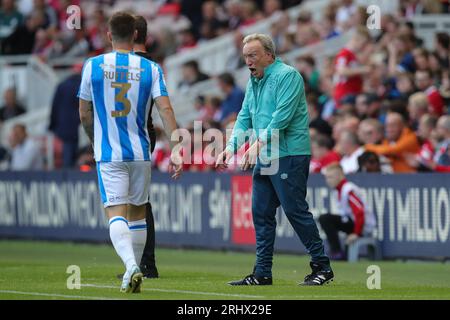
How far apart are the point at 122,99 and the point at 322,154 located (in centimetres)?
853

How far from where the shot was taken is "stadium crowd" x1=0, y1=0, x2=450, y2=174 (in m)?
19.1

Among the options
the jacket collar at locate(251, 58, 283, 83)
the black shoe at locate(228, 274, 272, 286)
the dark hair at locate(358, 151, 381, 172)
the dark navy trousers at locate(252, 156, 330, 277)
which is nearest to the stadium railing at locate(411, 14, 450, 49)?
the dark hair at locate(358, 151, 381, 172)

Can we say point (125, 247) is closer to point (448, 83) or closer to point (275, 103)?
point (275, 103)

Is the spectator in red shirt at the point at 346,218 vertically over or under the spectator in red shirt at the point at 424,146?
under

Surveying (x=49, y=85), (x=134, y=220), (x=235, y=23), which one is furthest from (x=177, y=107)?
(x=134, y=220)

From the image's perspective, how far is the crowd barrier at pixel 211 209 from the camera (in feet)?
57.2

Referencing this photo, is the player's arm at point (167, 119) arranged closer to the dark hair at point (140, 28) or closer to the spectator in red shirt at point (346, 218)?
the dark hair at point (140, 28)

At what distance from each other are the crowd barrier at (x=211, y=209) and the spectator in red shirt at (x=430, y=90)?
2.45 metres

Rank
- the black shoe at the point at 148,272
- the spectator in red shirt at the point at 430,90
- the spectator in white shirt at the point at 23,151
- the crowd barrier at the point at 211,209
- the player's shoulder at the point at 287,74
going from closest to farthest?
the player's shoulder at the point at 287,74, the black shoe at the point at 148,272, the crowd barrier at the point at 211,209, the spectator in red shirt at the point at 430,90, the spectator in white shirt at the point at 23,151

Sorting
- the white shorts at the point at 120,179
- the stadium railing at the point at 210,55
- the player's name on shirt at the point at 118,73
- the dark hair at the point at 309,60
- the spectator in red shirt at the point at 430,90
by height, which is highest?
the stadium railing at the point at 210,55

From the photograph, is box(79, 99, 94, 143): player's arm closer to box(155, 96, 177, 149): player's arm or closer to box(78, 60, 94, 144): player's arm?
box(78, 60, 94, 144): player's arm

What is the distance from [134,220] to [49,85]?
60.1 feet

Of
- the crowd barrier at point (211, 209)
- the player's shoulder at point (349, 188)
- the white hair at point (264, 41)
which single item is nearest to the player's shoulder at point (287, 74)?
the white hair at point (264, 41)

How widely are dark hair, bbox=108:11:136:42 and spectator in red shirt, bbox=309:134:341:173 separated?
330 inches
